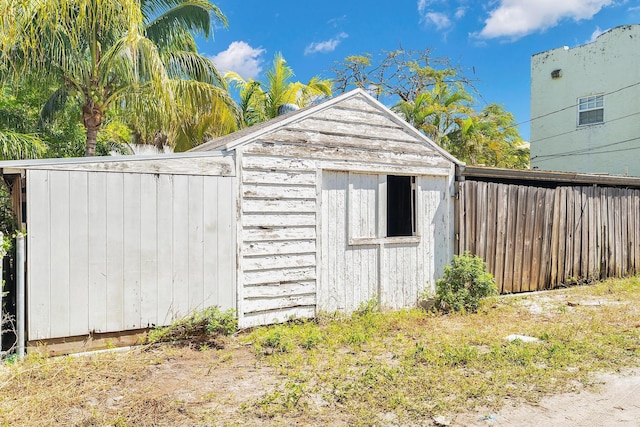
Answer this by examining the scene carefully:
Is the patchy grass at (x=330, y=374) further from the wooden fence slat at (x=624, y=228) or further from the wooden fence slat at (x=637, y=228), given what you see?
the wooden fence slat at (x=637, y=228)

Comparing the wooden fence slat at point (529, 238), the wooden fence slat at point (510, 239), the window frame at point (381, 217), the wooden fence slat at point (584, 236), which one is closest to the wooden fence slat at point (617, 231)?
the wooden fence slat at point (584, 236)

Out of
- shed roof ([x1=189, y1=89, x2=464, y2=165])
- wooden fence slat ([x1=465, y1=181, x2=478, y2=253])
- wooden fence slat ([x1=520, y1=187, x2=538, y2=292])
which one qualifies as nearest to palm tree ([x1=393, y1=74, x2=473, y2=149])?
wooden fence slat ([x1=520, y1=187, x2=538, y2=292])

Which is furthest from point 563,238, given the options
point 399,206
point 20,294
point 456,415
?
point 20,294

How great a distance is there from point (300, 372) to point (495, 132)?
60.4 ft

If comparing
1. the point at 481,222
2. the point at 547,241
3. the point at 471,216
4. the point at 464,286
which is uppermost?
the point at 471,216

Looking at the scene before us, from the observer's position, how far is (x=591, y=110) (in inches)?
602

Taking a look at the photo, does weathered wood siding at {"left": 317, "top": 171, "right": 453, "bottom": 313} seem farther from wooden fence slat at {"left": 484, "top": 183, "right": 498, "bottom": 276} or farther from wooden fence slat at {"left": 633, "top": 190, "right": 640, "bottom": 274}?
wooden fence slat at {"left": 633, "top": 190, "right": 640, "bottom": 274}

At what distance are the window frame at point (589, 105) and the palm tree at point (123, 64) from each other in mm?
12154

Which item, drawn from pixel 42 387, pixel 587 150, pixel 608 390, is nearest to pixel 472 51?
pixel 587 150

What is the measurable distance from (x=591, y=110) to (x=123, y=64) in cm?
1448

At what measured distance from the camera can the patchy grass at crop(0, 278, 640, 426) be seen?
3486 millimetres

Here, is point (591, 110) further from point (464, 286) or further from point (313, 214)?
point (313, 214)

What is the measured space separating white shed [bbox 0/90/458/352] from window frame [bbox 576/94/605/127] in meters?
10.6

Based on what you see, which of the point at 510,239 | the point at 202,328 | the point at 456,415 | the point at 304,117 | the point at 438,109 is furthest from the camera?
the point at 438,109
